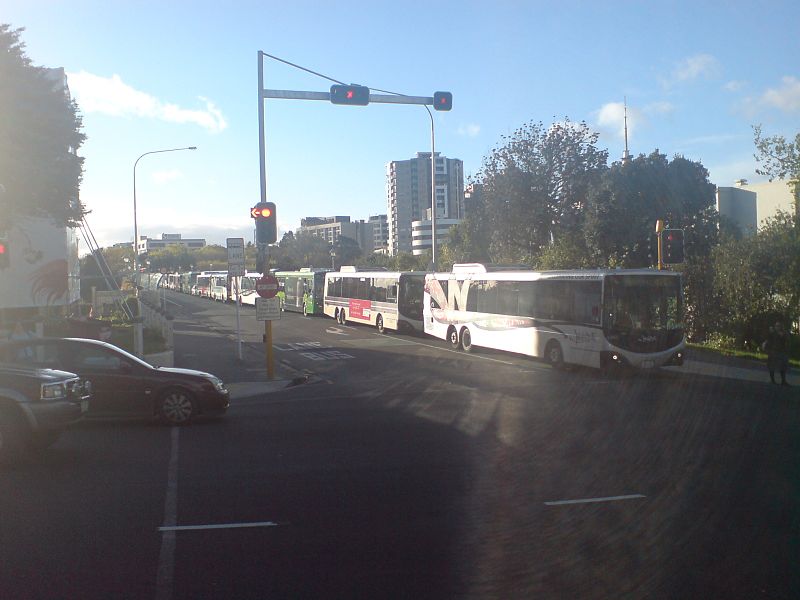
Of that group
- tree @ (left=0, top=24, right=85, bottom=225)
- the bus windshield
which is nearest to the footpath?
the bus windshield

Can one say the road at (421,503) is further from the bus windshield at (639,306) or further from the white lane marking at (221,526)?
the bus windshield at (639,306)

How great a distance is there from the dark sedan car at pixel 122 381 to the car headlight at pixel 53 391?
2.66 m

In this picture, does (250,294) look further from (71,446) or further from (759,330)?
(71,446)

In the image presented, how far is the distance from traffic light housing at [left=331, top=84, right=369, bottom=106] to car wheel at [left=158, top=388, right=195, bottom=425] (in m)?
6.98

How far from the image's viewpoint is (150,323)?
33.1 meters

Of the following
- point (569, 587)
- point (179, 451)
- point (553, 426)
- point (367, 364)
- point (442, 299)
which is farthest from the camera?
point (442, 299)

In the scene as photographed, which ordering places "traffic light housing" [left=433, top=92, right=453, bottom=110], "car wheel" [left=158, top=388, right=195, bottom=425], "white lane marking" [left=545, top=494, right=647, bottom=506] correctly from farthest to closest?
1. "traffic light housing" [left=433, top=92, right=453, bottom=110]
2. "car wheel" [left=158, top=388, right=195, bottom=425]
3. "white lane marking" [left=545, top=494, right=647, bottom=506]

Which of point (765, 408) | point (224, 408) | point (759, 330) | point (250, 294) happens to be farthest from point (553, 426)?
point (250, 294)

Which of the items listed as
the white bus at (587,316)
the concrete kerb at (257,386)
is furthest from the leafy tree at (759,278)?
the concrete kerb at (257,386)

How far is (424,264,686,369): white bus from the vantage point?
66.1 ft

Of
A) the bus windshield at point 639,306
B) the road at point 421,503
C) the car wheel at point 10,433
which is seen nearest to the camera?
the road at point 421,503

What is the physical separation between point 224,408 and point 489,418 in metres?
4.47

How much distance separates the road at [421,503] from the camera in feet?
19.0

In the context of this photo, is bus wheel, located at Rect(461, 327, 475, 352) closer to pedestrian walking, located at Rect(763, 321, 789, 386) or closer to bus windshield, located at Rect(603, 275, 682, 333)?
bus windshield, located at Rect(603, 275, 682, 333)
